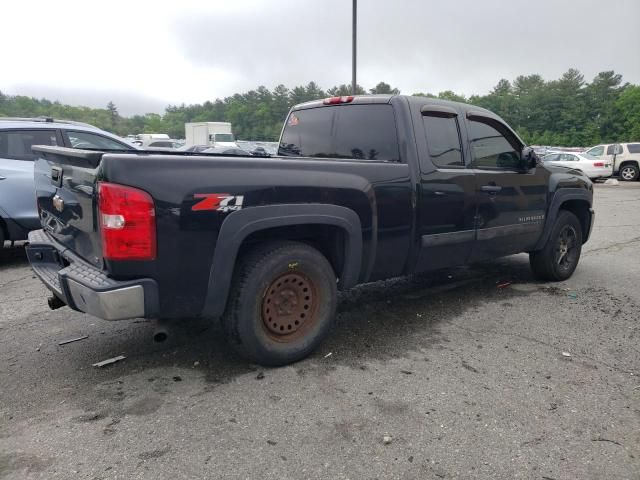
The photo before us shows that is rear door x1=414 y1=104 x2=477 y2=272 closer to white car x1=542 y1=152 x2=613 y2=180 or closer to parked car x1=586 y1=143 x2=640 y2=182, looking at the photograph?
white car x1=542 y1=152 x2=613 y2=180

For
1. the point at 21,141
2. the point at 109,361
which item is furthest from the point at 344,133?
the point at 21,141

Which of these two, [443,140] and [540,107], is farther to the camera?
[540,107]

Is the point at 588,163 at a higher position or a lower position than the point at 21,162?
lower

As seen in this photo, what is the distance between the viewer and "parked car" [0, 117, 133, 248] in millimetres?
5934

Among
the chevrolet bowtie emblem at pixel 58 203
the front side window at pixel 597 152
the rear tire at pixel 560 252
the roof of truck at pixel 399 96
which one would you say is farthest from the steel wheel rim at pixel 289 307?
the front side window at pixel 597 152

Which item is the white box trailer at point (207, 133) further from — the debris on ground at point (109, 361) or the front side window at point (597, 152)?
the debris on ground at point (109, 361)

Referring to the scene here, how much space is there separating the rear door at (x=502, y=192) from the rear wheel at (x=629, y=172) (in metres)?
21.7

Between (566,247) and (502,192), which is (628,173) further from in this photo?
(502,192)

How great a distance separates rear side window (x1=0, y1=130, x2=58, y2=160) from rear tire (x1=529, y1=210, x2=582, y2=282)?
604 cm

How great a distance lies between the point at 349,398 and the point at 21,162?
5322mm

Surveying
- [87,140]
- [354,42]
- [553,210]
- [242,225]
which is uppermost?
[354,42]

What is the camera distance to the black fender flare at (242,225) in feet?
9.51

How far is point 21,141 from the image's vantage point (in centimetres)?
619

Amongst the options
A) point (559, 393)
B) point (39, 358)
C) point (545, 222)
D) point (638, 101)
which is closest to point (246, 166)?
point (39, 358)
